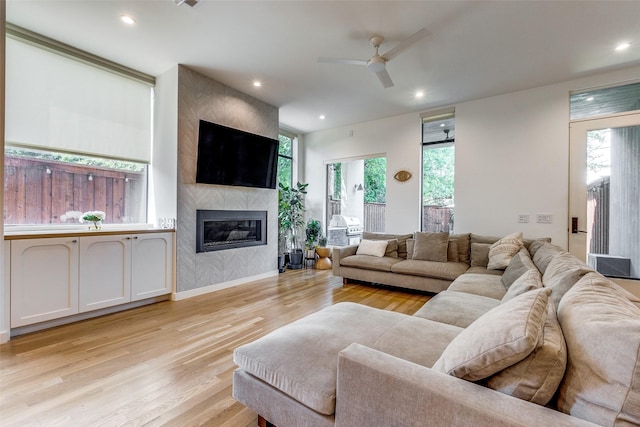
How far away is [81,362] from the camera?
2.10 meters

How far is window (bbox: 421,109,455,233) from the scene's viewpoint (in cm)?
480

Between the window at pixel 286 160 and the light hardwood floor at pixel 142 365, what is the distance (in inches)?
128

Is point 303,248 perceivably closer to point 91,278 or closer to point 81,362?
point 91,278

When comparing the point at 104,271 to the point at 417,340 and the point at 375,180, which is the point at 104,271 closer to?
the point at 417,340

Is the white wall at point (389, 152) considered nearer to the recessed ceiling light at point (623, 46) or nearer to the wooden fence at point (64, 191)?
the recessed ceiling light at point (623, 46)

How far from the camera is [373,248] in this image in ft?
15.0

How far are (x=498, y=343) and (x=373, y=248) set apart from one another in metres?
3.71

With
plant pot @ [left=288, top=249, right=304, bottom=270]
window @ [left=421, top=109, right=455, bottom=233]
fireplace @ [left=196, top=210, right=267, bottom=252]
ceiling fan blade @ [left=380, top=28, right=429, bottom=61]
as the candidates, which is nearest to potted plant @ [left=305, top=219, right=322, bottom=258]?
plant pot @ [left=288, top=249, right=304, bottom=270]

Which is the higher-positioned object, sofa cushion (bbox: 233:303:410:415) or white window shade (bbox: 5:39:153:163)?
white window shade (bbox: 5:39:153:163)

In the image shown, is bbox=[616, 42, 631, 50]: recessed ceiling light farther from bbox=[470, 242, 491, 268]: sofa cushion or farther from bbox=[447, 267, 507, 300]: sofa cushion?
bbox=[447, 267, 507, 300]: sofa cushion

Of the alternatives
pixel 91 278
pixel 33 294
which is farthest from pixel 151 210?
pixel 33 294

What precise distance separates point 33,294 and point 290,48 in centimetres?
350

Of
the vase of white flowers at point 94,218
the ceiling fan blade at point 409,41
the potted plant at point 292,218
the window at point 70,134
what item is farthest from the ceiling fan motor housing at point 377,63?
the vase of white flowers at point 94,218

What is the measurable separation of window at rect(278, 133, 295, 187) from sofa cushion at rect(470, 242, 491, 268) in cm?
385
